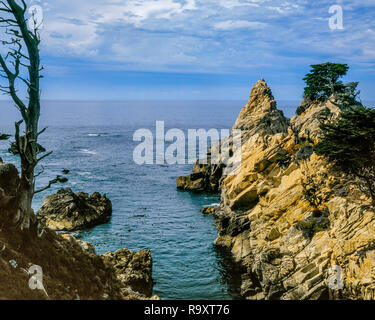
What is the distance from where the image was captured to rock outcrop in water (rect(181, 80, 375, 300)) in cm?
2450

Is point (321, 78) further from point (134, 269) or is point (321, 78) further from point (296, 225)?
point (134, 269)

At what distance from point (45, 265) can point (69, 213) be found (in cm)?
3765

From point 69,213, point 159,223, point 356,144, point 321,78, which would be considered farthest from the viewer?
point 321,78

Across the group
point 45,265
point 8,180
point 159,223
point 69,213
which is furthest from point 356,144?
point 69,213

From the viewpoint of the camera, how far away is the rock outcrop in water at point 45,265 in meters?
12.5

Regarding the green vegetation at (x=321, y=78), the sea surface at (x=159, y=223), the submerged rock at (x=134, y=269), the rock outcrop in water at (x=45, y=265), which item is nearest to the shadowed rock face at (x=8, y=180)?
the rock outcrop in water at (x=45, y=265)

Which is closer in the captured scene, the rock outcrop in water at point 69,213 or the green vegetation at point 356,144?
the green vegetation at point 356,144

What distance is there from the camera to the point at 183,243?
46.5 m

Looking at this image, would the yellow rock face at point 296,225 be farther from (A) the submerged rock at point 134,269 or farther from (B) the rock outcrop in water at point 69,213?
(B) the rock outcrop in water at point 69,213

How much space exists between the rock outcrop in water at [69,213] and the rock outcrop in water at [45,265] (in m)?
32.2

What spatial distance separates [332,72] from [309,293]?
161 ft

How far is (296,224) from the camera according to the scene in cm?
3244

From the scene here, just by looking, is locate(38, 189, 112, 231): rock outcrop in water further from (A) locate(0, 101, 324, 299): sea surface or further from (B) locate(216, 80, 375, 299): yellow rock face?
(B) locate(216, 80, 375, 299): yellow rock face
